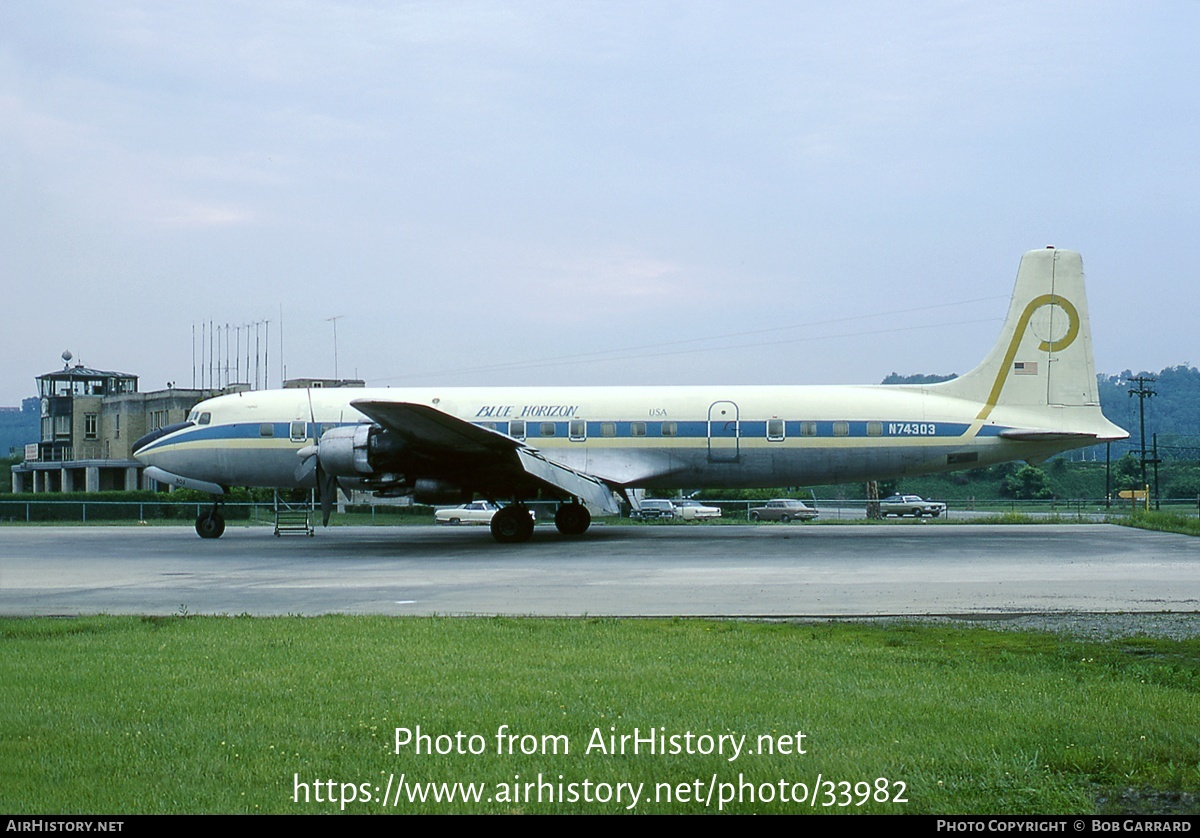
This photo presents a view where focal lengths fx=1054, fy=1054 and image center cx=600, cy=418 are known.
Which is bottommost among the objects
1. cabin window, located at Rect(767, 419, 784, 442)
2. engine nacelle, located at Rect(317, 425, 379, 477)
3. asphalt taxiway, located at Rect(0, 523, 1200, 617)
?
asphalt taxiway, located at Rect(0, 523, 1200, 617)

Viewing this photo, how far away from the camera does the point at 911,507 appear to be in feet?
176

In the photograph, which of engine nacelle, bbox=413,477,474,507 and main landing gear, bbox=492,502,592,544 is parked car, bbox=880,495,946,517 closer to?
main landing gear, bbox=492,502,592,544

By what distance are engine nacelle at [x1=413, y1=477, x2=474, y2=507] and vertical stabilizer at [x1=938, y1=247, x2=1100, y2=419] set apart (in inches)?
457

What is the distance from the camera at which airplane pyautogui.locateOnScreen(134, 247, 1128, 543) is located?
898 inches

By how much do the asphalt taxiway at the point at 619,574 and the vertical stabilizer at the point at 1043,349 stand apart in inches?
131

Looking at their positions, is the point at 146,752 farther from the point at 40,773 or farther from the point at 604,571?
the point at 604,571

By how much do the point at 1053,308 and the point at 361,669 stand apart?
2121 centimetres

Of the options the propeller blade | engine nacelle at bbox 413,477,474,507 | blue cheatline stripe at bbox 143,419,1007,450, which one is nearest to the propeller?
the propeller blade

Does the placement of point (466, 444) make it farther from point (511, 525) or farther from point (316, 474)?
point (316, 474)

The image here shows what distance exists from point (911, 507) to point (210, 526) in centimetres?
3731

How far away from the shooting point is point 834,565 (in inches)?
690

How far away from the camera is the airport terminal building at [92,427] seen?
250ft

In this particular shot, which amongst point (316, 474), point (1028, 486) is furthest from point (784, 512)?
point (1028, 486)
